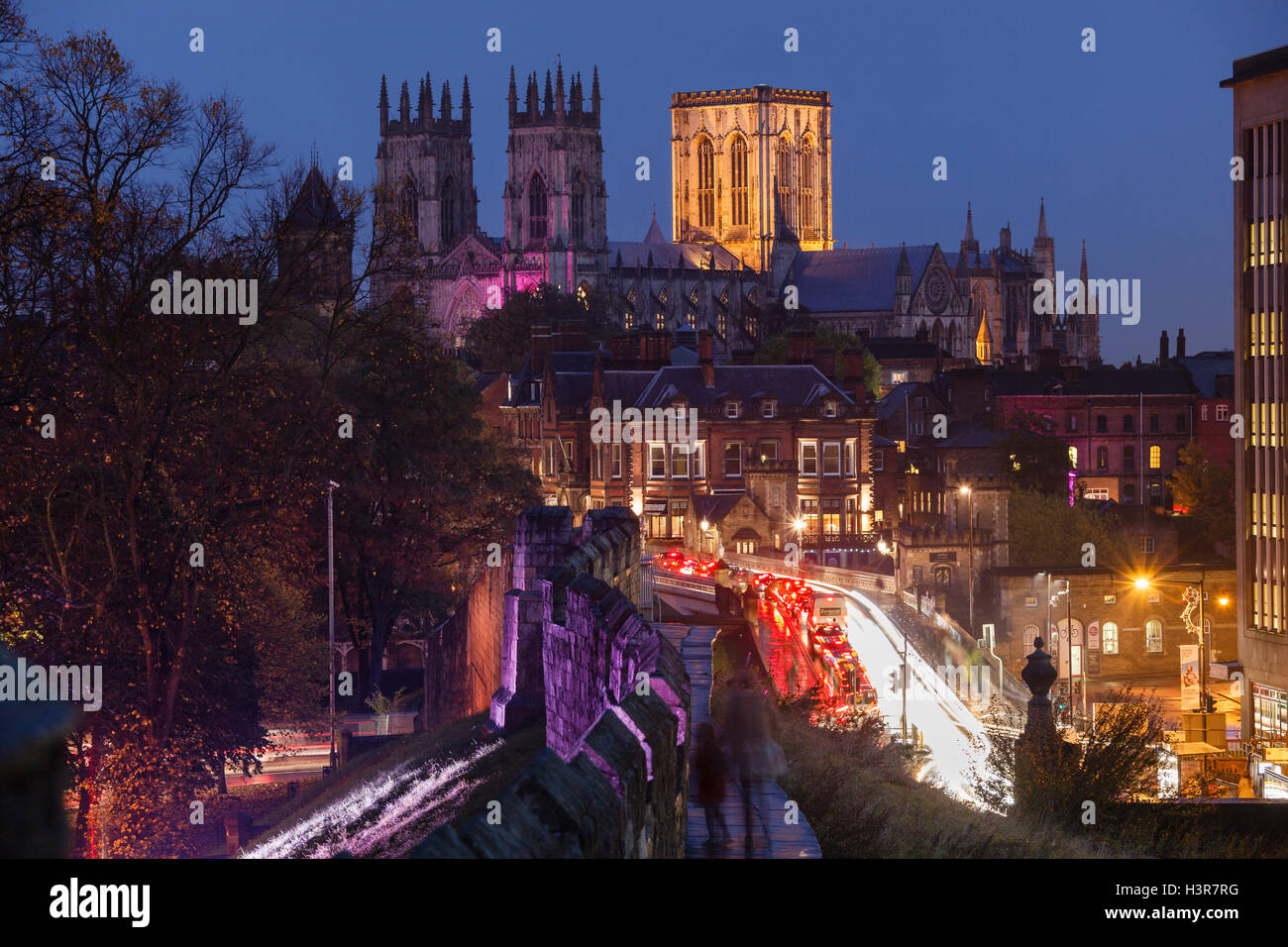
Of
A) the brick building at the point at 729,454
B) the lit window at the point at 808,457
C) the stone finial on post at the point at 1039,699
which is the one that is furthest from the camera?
the lit window at the point at 808,457

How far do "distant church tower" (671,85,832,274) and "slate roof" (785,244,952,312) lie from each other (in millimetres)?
20510

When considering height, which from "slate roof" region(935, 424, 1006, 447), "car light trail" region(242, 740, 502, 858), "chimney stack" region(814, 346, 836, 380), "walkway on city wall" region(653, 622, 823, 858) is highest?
"chimney stack" region(814, 346, 836, 380)

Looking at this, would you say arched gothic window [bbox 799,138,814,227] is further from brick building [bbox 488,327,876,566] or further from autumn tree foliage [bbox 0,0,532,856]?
autumn tree foliage [bbox 0,0,532,856]

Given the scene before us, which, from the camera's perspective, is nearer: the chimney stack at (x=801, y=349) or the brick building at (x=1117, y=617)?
the brick building at (x=1117, y=617)

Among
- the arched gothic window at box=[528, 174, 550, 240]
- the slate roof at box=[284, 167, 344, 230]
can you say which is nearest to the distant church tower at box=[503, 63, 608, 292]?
the arched gothic window at box=[528, 174, 550, 240]

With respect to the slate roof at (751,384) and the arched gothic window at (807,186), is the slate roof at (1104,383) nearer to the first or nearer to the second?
the slate roof at (751,384)

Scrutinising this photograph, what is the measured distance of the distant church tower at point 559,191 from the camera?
497 feet

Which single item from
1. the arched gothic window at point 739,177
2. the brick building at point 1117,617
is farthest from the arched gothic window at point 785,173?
the brick building at point 1117,617

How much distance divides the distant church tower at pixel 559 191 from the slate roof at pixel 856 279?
23935 millimetres

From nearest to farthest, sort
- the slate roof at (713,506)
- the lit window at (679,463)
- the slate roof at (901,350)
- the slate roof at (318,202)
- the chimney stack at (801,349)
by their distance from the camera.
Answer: the slate roof at (318,202)
the slate roof at (713,506)
the lit window at (679,463)
the chimney stack at (801,349)
the slate roof at (901,350)

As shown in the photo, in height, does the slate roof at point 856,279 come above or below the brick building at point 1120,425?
above

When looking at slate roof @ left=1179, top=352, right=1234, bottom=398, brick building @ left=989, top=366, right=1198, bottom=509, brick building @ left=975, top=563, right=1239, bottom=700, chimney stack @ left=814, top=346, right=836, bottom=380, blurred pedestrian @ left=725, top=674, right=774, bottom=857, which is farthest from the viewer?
slate roof @ left=1179, top=352, right=1234, bottom=398

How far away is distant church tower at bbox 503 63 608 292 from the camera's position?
152 meters

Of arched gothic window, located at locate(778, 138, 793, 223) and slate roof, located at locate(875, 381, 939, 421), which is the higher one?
arched gothic window, located at locate(778, 138, 793, 223)
